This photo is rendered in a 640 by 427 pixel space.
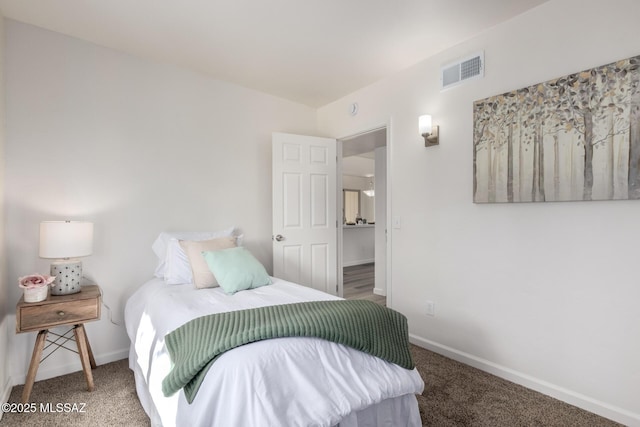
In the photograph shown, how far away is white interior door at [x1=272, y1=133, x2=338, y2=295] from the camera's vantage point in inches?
138

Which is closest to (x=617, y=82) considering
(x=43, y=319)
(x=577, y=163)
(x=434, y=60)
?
(x=577, y=163)

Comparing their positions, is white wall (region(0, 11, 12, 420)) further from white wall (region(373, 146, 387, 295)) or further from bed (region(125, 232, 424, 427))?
white wall (region(373, 146, 387, 295))

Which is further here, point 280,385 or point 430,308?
point 430,308

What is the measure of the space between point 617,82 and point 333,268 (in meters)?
2.89

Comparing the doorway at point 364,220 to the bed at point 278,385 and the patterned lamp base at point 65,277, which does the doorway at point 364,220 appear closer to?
the bed at point 278,385

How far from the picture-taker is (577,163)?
1.99 meters

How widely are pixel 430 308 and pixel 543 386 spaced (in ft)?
3.04

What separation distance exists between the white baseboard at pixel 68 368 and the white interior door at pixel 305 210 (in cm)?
153

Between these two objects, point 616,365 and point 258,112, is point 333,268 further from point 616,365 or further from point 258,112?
point 616,365

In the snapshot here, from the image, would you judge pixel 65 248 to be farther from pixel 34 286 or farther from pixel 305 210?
pixel 305 210

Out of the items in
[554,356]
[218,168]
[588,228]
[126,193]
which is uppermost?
[218,168]

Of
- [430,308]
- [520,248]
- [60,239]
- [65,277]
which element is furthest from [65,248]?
[520,248]

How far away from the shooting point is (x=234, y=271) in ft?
7.75

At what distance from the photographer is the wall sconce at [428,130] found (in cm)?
276
